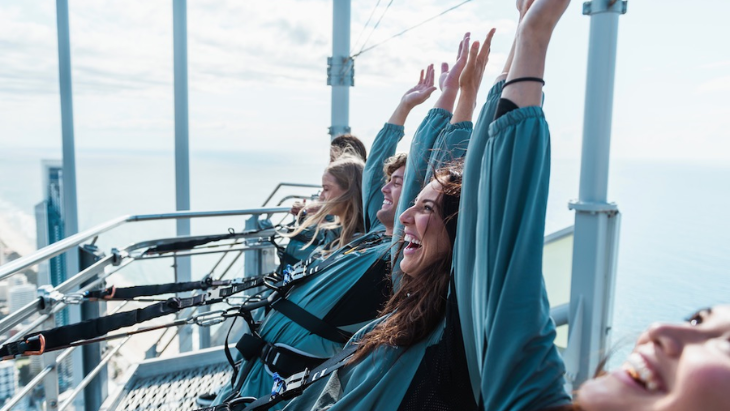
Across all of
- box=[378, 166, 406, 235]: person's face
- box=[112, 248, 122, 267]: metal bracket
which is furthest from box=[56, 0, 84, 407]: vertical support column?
box=[378, 166, 406, 235]: person's face

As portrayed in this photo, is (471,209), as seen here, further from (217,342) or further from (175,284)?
(217,342)

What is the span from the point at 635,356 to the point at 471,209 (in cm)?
32

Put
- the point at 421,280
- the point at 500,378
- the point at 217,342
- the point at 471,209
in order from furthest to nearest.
→ the point at 217,342, the point at 421,280, the point at 471,209, the point at 500,378

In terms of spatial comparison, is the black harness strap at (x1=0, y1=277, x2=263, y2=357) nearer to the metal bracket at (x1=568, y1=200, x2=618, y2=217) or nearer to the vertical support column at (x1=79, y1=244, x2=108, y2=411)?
the vertical support column at (x1=79, y1=244, x2=108, y2=411)

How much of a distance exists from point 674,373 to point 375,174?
1.43 metres

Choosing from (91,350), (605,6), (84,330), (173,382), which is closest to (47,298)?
(84,330)

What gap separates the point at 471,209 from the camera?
30.1 inches

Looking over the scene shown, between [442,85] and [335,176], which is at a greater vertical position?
[442,85]

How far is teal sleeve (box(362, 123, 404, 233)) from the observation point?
182 cm

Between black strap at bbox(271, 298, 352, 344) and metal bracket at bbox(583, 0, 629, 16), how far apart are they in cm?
142

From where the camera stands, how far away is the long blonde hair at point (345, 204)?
1988 millimetres

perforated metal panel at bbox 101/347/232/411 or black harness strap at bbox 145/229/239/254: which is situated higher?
black harness strap at bbox 145/229/239/254

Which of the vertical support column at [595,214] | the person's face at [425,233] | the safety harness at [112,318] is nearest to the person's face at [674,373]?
the person's face at [425,233]

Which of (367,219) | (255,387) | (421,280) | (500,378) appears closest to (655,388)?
(500,378)
